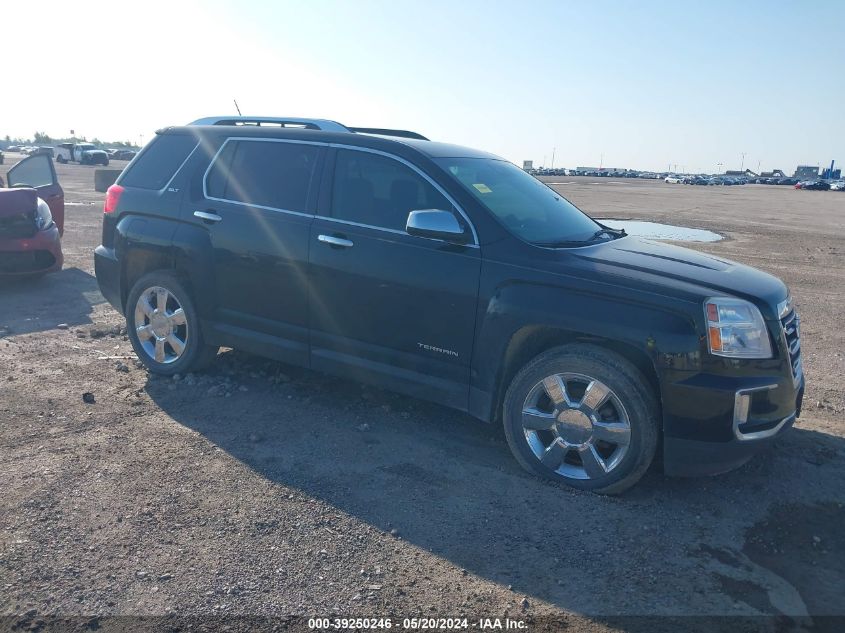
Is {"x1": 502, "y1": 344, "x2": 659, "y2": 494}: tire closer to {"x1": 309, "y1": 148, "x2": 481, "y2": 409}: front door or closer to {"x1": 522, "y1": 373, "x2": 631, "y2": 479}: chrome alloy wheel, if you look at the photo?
{"x1": 522, "y1": 373, "x2": 631, "y2": 479}: chrome alloy wheel

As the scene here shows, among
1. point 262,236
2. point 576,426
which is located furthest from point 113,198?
point 576,426

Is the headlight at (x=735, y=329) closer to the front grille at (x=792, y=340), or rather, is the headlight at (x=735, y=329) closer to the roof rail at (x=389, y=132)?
the front grille at (x=792, y=340)

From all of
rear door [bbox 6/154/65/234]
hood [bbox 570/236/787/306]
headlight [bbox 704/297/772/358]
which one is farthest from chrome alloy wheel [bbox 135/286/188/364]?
rear door [bbox 6/154/65/234]

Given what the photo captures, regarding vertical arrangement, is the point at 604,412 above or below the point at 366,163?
below

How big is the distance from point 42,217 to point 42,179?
5.03ft

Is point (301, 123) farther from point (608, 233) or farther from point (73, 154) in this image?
point (73, 154)

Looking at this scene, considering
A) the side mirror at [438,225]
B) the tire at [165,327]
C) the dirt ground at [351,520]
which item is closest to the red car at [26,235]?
the dirt ground at [351,520]

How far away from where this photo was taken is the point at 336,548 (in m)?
3.36

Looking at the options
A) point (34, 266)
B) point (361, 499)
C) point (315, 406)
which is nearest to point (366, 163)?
point (315, 406)

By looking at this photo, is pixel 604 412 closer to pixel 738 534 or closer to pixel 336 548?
pixel 738 534

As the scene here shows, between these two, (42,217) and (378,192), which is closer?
(378,192)

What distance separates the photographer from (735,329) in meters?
3.69

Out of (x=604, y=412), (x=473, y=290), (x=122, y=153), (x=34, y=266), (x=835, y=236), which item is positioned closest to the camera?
(x=604, y=412)

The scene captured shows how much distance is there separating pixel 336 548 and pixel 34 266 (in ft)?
23.1
